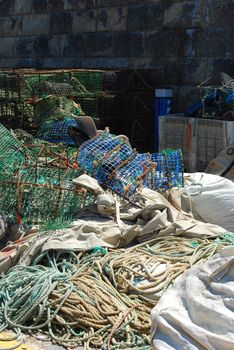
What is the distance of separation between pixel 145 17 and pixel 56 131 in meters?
3.11

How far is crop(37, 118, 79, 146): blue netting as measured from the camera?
7203 mm

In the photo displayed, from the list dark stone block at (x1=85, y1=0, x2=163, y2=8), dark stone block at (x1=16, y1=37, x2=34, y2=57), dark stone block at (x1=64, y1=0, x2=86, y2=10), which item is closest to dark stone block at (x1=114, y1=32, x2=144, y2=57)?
A: dark stone block at (x1=85, y1=0, x2=163, y2=8)

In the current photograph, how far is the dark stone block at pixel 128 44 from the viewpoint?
371 inches

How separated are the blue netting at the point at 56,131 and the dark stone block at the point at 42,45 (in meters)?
3.89

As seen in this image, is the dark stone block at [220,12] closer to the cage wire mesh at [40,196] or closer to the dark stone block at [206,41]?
the dark stone block at [206,41]

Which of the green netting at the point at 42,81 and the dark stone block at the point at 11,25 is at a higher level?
the dark stone block at the point at 11,25

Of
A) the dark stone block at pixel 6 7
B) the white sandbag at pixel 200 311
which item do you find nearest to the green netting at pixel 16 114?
the dark stone block at pixel 6 7

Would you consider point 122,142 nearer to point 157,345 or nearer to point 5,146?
point 5,146

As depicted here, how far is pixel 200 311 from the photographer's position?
9.32 feet

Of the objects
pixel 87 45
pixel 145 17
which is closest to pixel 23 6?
pixel 87 45

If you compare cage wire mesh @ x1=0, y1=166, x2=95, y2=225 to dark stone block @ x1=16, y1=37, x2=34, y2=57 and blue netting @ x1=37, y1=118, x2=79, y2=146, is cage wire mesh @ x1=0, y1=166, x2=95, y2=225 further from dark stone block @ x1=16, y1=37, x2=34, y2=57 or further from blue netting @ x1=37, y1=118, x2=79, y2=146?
dark stone block @ x1=16, y1=37, x2=34, y2=57

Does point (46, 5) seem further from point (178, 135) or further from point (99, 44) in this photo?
point (178, 135)

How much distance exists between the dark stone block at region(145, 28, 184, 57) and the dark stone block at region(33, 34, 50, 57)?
252 cm

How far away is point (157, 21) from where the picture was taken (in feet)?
30.0
